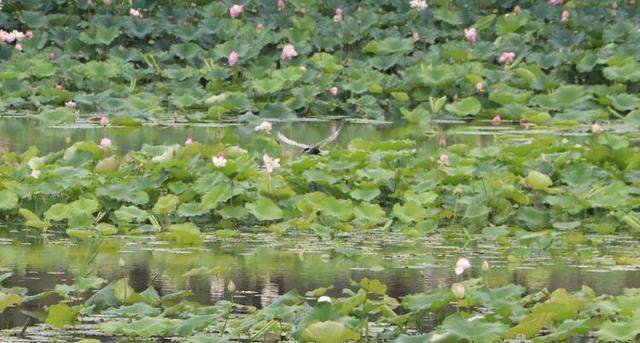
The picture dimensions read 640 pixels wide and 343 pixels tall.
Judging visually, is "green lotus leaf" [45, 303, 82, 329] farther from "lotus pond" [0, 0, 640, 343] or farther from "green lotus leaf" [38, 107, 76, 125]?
"green lotus leaf" [38, 107, 76, 125]

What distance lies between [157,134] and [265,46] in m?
2.85

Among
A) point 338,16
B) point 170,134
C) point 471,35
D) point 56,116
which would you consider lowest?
point 170,134

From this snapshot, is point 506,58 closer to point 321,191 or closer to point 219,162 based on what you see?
point 321,191

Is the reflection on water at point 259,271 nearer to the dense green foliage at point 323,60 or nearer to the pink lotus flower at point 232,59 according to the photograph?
the dense green foliage at point 323,60

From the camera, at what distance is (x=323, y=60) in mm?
12664

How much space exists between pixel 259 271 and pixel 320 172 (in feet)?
4.47

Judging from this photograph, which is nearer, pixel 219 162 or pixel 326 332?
pixel 326 332

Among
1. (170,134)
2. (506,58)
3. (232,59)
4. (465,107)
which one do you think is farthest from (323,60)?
(170,134)

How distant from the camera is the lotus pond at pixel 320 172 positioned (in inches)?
214

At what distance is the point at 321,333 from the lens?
4996 millimetres

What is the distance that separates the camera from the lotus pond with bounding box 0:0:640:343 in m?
5.44

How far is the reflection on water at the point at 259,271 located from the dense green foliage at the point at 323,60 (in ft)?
13.8

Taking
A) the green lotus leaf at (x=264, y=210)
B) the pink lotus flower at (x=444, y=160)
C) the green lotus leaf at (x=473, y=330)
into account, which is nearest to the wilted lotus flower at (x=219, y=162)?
the green lotus leaf at (x=264, y=210)

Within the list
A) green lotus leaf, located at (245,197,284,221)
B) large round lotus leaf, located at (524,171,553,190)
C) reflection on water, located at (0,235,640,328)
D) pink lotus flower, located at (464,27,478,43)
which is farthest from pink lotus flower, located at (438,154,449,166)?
pink lotus flower, located at (464,27,478,43)
